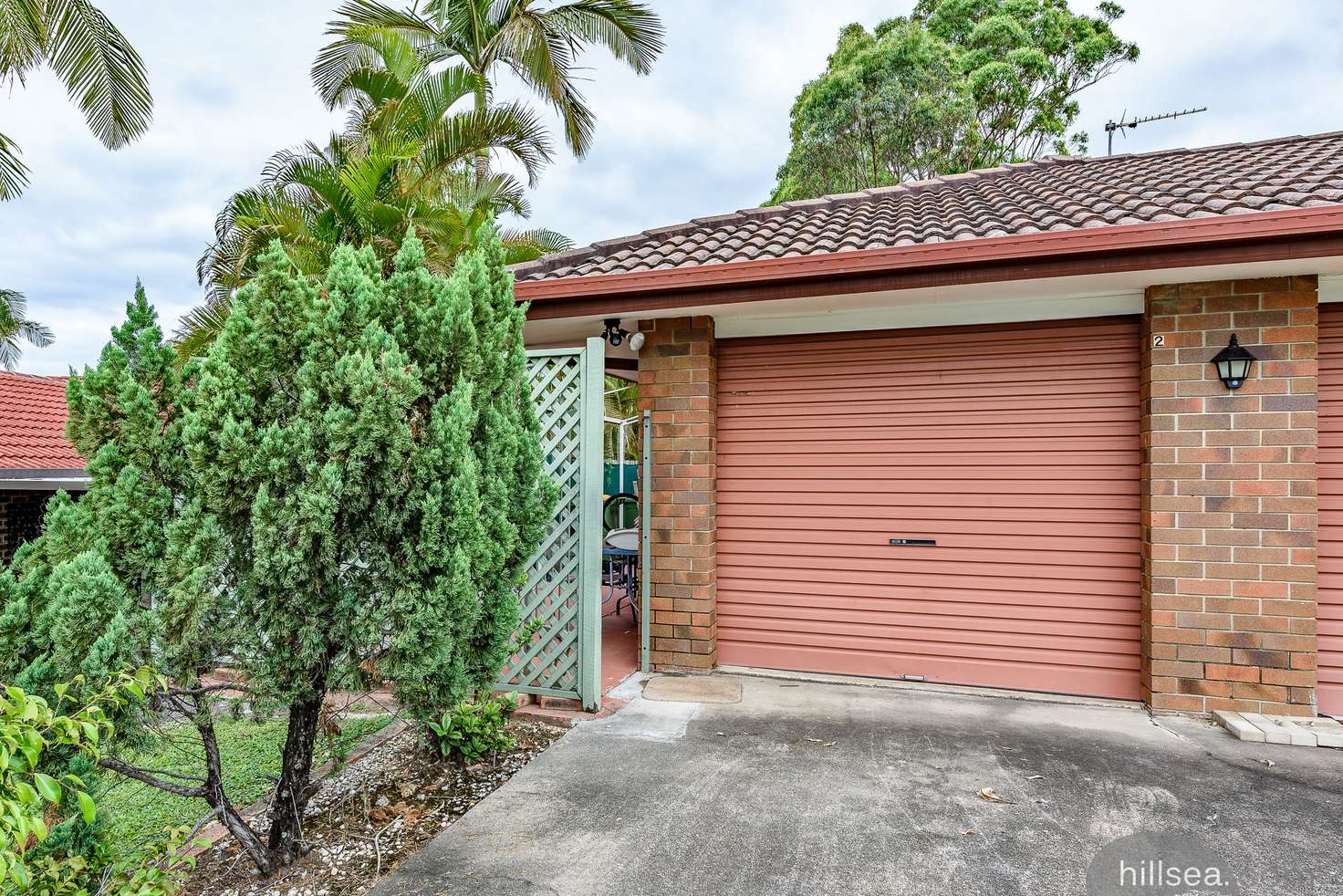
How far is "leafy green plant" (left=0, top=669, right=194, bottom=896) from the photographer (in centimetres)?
158

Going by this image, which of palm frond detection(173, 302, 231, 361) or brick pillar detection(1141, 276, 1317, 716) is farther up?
palm frond detection(173, 302, 231, 361)

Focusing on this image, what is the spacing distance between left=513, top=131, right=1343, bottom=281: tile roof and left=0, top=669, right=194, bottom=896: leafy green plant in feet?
12.9

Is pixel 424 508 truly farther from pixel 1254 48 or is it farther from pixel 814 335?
pixel 1254 48

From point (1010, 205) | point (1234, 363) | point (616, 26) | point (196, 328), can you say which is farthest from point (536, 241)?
point (1234, 363)

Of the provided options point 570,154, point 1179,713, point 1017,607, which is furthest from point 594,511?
point 570,154

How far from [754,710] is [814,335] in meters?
2.83

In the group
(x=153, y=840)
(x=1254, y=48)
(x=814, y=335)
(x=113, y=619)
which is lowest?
(x=153, y=840)

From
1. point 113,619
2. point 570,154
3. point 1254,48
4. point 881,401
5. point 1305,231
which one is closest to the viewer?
point 113,619

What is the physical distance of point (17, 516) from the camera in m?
10.4

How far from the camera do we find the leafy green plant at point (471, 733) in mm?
3791

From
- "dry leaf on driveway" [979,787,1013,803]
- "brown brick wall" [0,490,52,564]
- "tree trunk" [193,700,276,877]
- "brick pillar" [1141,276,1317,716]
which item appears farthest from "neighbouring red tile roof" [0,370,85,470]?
"brick pillar" [1141,276,1317,716]

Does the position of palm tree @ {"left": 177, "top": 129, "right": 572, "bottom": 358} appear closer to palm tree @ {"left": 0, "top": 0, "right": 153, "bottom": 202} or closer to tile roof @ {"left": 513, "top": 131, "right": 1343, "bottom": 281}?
palm tree @ {"left": 0, "top": 0, "right": 153, "bottom": 202}

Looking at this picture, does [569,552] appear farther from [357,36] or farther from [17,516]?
[17,516]

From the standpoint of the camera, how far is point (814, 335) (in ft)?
18.0
